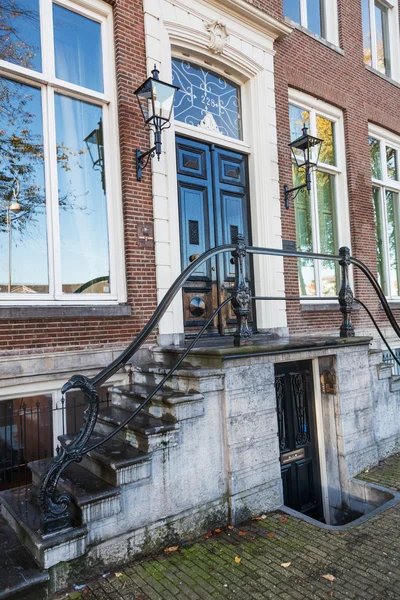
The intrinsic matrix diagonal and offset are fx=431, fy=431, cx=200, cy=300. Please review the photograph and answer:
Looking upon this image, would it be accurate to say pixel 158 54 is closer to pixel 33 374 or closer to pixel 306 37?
pixel 306 37

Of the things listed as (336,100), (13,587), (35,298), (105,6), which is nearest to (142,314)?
(35,298)

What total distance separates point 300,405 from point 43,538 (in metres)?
3.23

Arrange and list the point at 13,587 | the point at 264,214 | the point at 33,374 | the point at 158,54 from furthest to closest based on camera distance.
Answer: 1. the point at 264,214
2. the point at 158,54
3. the point at 33,374
4. the point at 13,587

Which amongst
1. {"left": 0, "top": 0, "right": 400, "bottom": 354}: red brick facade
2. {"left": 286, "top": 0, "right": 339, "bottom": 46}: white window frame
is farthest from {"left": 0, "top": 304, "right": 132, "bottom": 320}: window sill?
{"left": 286, "top": 0, "right": 339, "bottom": 46}: white window frame

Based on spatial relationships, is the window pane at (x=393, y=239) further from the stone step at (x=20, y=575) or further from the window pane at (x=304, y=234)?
the stone step at (x=20, y=575)

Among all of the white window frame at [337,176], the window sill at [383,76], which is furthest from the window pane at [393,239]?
the window sill at [383,76]

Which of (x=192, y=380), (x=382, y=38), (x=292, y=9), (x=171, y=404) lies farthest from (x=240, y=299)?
(x=382, y=38)

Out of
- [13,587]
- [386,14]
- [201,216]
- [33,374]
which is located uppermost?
[386,14]

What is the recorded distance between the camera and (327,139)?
856cm

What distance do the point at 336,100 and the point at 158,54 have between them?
4220 mm

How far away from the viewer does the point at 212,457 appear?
12.4ft

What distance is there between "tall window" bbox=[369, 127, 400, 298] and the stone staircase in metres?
7.12

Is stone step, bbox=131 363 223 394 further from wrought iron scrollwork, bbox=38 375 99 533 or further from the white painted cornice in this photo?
the white painted cornice

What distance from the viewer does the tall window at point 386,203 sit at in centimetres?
958
